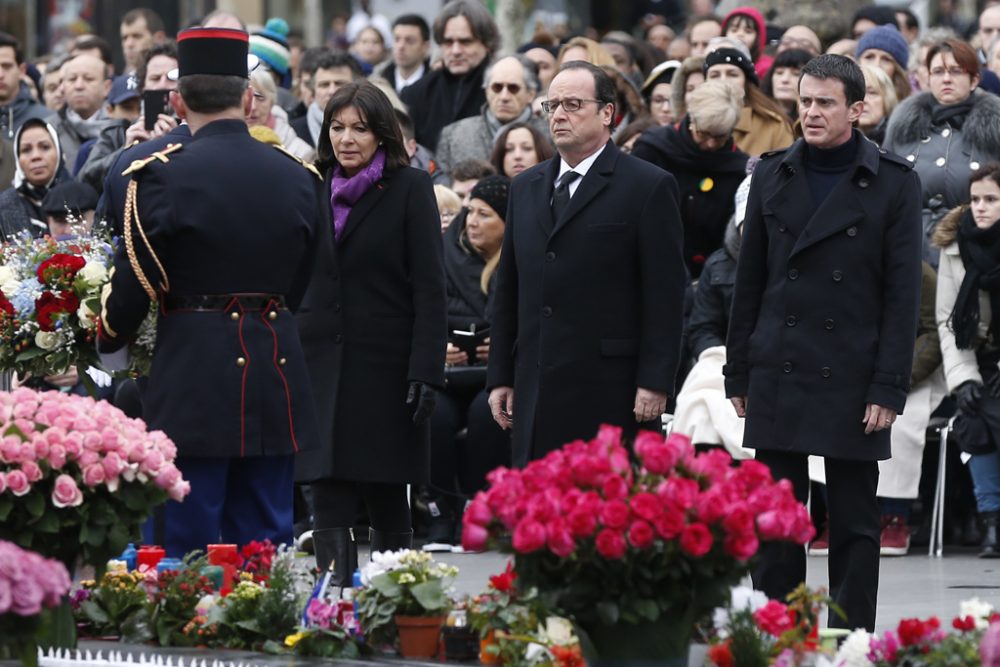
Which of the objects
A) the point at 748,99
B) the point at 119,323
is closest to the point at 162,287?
the point at 119,323

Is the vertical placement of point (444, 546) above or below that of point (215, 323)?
below

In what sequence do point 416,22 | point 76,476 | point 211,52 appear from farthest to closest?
point 416,22 → point 211,52 → point 76,476

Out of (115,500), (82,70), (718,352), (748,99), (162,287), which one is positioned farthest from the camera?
(82,70)

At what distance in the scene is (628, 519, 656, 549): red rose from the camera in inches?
219

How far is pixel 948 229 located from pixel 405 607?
5.03 meters

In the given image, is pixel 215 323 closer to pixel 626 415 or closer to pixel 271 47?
pixel 626 415

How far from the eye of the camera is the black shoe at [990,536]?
11.1 m

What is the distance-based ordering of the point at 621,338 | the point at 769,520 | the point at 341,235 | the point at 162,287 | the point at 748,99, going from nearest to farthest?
the point at 769,520, the point at 162,287, the point at 621,338, the point at 341,235, the point at 748,99

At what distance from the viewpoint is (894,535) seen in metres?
11.4

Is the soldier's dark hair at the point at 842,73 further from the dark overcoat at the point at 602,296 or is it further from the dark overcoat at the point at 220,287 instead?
the dark overcoat at the point at 220,287

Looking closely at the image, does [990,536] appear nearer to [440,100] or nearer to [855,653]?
[855,653]

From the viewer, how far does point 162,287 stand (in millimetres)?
7707

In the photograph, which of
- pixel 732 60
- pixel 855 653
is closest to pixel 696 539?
pixel 855 653

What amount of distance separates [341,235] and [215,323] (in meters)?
1.25
